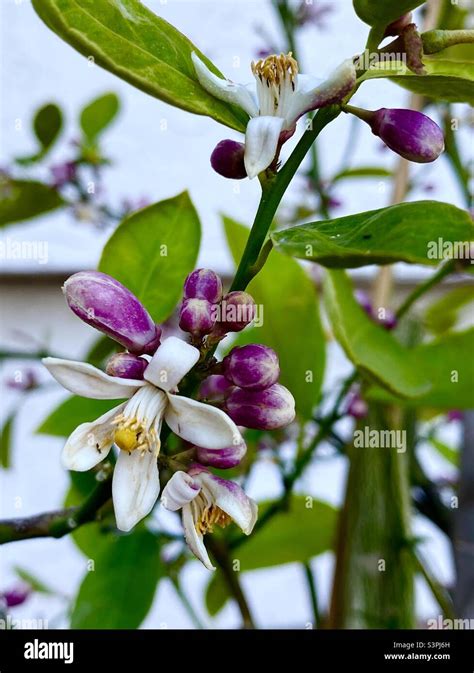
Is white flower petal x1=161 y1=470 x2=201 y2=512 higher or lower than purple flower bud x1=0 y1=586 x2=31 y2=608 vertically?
higher

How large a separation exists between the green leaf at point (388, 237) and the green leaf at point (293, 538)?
0.34 meters

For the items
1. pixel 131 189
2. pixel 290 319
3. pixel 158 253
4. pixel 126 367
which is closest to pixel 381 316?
pixel 290 319

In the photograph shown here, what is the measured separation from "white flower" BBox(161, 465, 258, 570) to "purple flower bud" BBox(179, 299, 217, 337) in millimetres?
41

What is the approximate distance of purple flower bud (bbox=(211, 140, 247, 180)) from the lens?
9.1 inches

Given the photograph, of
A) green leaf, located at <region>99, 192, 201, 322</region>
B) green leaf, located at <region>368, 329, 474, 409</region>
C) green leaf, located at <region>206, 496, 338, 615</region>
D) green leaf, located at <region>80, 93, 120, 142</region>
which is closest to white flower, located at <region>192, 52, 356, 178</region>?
green leaf, located at <region>99, 192, 201, 322</region>

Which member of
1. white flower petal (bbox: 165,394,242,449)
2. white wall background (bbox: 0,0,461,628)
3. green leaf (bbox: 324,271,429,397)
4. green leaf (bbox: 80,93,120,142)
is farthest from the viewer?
white wall background (bbox: 0,0,461,628)

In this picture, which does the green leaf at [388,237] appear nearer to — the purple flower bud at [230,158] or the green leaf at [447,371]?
the purple flower bud at [230,158]

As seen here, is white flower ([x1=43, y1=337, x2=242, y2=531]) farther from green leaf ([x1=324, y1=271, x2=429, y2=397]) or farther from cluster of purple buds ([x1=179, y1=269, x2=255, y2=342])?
green leaf ([x1=324, y1=271, x2=429, y2=397])

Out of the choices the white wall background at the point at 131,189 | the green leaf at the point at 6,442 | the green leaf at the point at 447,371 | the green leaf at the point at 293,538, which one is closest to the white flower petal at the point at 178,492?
the green leaf at the point at 447,371

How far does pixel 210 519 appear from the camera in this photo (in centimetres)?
22

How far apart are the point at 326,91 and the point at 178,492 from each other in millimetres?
117

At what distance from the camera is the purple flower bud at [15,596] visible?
539mm

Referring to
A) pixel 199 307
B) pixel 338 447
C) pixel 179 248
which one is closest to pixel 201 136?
pixel 338 447

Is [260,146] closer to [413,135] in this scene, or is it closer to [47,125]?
[413,135]
